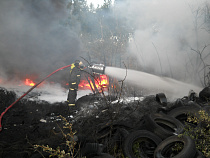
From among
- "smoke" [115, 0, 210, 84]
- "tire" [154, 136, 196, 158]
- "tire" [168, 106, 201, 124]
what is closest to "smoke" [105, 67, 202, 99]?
"smoke" [115, 0, 210, 84]

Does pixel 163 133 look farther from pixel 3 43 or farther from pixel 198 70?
pixel 3 43

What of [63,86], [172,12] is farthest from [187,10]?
[63,86]

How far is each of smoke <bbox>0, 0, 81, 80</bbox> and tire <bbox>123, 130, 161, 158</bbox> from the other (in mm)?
11382

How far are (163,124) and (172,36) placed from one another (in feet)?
33.4

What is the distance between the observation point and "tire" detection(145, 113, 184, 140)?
341 cm

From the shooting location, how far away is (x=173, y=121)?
149 inches

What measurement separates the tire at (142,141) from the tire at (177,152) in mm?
316

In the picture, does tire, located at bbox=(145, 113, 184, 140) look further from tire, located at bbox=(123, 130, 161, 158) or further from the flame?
the flame

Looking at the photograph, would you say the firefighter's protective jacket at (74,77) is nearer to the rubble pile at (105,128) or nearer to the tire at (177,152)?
the rubble pile at (105,128)

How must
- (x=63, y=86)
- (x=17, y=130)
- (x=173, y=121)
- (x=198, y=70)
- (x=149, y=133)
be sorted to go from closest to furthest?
(x=149, y=133)
(x=173, y=121)
(x=17, y=130)
(x=198, y=70)
(x=63, y=86)

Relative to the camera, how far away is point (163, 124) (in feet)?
13.2

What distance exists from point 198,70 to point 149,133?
9766 millimetres

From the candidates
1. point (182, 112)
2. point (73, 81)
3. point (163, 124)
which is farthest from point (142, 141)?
point (73, 81)

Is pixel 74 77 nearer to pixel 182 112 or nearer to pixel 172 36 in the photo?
pixel 182 112
